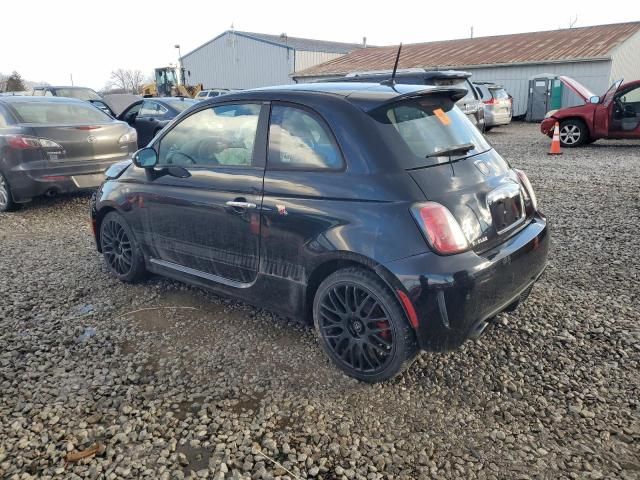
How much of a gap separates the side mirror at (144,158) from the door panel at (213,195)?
9cm

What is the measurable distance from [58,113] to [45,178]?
48.3 inches

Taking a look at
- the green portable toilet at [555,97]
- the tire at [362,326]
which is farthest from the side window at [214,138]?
the green portable toilet at [555,97]

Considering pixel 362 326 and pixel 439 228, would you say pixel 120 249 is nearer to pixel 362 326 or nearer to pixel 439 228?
pixel 362 326

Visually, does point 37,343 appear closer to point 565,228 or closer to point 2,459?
point 2,459

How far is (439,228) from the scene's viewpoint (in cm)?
258

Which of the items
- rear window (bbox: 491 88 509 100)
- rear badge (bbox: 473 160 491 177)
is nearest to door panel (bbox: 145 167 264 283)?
rear badge (bbox: 473 160 491 177)

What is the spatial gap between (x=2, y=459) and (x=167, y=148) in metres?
2.37

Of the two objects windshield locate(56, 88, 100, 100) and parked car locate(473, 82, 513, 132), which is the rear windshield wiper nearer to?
parked car locate(473, 82, 513, 132)

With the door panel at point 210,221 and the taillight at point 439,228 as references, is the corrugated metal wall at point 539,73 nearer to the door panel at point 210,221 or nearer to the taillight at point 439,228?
the door panel at point 210,221

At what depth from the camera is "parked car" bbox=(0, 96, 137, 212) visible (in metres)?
6.52

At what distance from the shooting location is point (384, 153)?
2.76 m

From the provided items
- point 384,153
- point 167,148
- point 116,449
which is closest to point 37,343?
point 116,449

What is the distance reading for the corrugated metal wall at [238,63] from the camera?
36.6m

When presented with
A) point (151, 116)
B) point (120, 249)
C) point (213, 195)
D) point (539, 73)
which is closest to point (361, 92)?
point (213, 195)
